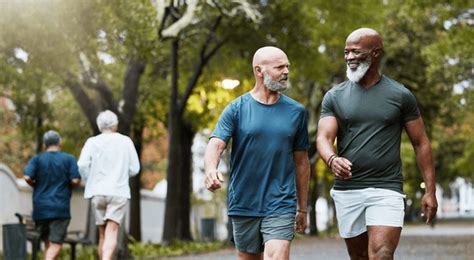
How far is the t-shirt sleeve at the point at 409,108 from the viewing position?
24.4ft

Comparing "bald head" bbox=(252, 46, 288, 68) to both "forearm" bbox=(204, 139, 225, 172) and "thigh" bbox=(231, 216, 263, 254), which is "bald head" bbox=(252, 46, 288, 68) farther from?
"thigh" bbox=(231, 216, 263, 254)

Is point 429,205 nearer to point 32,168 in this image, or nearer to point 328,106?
point 328,106

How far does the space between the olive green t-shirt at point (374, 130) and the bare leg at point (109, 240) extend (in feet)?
15.4

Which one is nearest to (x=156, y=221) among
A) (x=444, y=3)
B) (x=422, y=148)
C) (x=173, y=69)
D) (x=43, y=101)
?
(x=43, y=101)

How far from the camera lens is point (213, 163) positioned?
707cm

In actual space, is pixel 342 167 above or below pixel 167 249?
above

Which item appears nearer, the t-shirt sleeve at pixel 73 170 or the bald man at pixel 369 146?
the bald man at pixel 369 146

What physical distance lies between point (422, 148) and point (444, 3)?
16.6 meters

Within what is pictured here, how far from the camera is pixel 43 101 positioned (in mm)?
30219

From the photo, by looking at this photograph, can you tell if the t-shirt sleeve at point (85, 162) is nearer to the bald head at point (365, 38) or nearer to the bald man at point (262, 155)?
the bald man at point (262, 155)

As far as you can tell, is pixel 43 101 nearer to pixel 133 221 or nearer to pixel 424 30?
pixel 133 221

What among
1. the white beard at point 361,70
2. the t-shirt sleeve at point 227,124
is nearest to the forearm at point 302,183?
the t-shirt sleeve at point 227,124

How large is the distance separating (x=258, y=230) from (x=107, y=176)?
4794 millimetres

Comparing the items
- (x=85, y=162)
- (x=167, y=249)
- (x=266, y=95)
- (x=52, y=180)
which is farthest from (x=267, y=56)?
(x=167, y=249)
